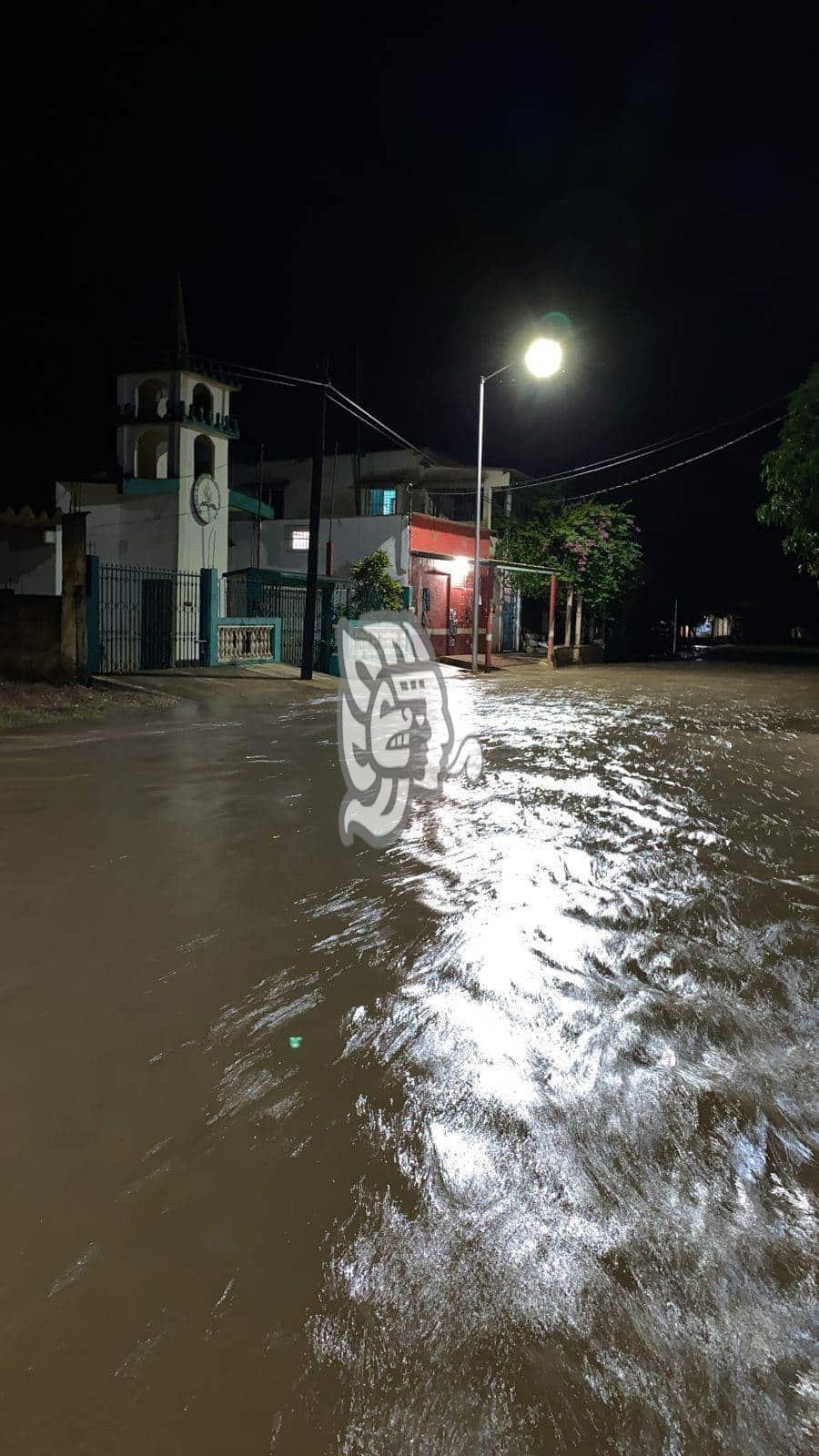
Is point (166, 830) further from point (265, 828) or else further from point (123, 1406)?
point (123, 1406)

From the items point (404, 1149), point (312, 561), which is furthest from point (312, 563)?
point (404, 1149)

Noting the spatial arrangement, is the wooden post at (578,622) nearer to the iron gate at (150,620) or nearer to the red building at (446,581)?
the red building at (446,581)

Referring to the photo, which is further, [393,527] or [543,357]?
[393,527]

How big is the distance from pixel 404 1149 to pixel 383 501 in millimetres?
36742

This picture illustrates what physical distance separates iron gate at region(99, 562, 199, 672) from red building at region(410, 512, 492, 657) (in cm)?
1064

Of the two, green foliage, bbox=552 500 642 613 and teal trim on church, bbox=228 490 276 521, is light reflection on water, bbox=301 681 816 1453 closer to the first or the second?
teal trim on church, bbox=228 490 276 521

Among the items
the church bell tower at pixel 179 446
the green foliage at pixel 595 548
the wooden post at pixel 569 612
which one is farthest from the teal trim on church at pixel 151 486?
the wooden post at pixel 569 612

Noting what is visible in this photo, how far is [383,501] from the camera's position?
3809 cm

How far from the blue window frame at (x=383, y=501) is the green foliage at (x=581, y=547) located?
5.15m

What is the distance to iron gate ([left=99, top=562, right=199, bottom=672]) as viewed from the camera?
72.7ft

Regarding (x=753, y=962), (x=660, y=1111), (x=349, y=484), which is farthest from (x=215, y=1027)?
(x=349, y=484)

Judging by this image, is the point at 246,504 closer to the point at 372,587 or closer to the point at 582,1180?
the point at 372,587

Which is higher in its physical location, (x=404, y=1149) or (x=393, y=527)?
(x=393, y=527)

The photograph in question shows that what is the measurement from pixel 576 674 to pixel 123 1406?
28708mm
